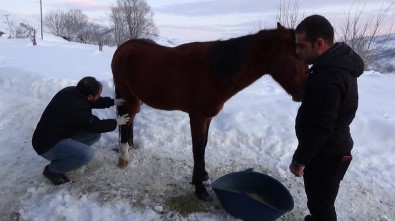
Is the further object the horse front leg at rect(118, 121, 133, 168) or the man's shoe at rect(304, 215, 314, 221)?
the horse front leg at rect(118, 121, 133, 168)

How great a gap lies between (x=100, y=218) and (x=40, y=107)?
3418 mm

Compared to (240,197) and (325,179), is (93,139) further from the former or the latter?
(325,179)

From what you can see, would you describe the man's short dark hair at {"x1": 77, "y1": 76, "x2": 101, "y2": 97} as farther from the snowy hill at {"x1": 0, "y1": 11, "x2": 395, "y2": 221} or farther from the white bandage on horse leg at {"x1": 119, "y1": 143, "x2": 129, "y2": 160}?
the snowy hill at {"x1": 0, "y1": 11, "x2": 395, "y2": 221}

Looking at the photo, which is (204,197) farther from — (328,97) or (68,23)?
(68,23)

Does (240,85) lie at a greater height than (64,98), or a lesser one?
greater

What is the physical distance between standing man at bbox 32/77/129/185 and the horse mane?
1.32 m

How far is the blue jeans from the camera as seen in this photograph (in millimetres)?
3441

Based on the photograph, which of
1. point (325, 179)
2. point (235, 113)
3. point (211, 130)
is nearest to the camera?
point (325, 179)

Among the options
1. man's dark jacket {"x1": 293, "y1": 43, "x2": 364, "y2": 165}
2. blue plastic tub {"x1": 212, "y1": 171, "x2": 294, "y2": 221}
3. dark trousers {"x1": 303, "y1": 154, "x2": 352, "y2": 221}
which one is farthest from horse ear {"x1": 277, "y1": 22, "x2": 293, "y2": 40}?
blue plastic tub {"x1": 212, "y1": 171, "x2": 294, "y2": 221}

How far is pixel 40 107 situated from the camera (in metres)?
5.75

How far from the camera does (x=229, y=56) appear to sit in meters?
2.94

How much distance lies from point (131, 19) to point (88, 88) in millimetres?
42368

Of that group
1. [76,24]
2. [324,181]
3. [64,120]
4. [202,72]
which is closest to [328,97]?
[324,181]

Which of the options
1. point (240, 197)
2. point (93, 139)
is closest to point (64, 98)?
point (93, 139)
